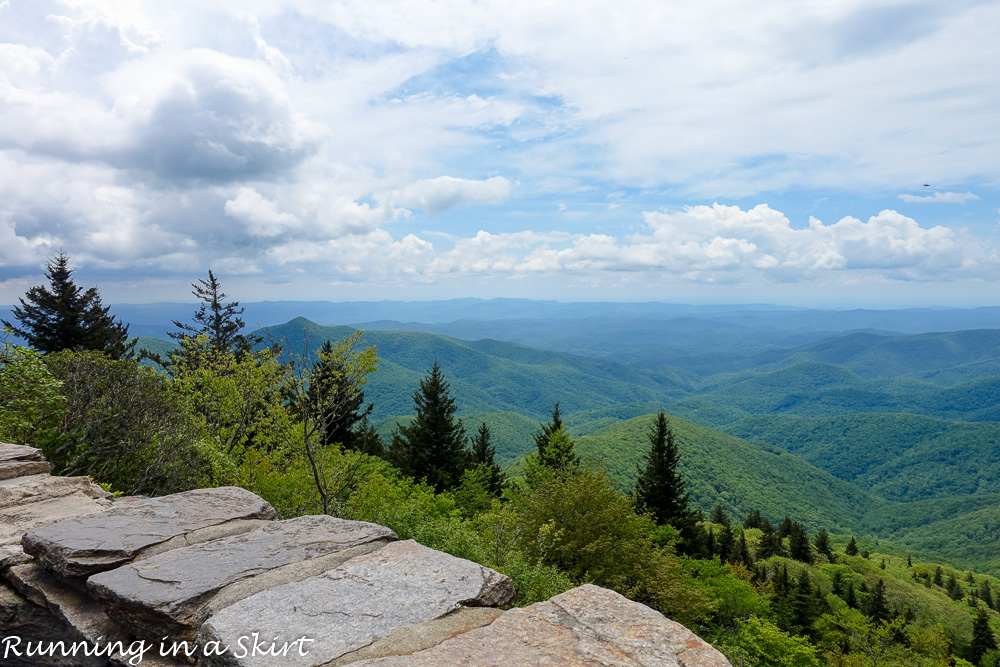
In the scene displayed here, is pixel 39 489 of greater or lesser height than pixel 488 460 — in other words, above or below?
above

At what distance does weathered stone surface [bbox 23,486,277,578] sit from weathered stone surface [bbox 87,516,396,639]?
0.33 meters

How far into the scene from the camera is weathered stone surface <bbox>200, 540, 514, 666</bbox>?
435 centimetres

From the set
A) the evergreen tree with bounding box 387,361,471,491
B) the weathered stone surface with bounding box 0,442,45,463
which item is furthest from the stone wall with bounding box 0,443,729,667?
the evergreen tree with bounding box 387,361,471,491

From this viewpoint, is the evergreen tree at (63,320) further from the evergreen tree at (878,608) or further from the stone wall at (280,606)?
the evergreen tree at (878,608)

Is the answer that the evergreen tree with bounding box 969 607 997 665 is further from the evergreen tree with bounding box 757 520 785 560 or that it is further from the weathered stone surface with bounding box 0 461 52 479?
the weathered stone surface with bounding box 0 461 52 479

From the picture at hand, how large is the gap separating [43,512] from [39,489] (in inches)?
40.4

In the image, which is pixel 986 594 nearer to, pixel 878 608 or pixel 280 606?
pixel 878 608

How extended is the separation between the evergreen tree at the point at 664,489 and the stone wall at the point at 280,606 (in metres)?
33.3

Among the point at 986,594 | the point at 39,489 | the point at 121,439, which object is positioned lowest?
the point at 986,594

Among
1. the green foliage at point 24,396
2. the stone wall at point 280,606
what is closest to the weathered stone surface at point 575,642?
the stone wall at point 280,606

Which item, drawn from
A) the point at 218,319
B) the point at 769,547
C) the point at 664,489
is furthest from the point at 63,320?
the point at 769,547

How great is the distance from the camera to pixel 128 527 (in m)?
6.48

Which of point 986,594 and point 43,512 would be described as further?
point 986,594

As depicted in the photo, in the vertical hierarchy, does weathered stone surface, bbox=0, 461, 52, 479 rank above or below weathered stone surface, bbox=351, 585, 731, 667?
above
